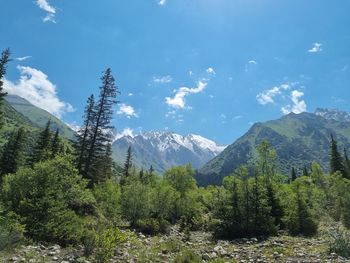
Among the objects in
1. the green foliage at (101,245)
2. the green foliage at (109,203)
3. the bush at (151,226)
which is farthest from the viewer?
the green foliage at (109,203)

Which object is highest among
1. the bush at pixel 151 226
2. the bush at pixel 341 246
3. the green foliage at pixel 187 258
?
the bush at pixel 341 246

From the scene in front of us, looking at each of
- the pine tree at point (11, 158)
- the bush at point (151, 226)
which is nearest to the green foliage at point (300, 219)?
the bush at point (151, 226)

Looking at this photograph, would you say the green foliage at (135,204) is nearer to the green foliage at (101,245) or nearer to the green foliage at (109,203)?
the green foliage at (109,203)

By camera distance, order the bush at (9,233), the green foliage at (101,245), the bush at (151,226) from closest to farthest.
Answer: the bush at (9,233) → the green foliage at (101,245) → the bush at (151,226)

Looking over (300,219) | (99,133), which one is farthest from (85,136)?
(300,219)

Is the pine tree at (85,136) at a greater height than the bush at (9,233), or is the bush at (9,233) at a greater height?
the pine tree at (85,136)

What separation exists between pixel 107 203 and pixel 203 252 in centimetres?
1674

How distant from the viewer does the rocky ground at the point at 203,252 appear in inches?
775

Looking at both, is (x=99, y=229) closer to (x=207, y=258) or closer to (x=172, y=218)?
(x=207, y=258)

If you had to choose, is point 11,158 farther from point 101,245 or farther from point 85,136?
point 101,245

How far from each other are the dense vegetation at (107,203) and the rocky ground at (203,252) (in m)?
1.05

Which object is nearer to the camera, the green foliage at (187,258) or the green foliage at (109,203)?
the green foliage at (187,258)

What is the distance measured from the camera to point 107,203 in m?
38.9

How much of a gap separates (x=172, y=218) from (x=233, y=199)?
13.9 metres
